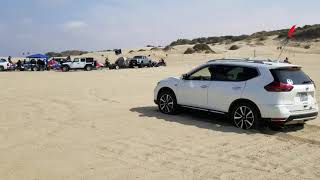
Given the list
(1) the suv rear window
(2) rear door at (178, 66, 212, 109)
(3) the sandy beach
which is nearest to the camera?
(3) the sandy beach

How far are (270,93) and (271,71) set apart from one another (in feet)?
1.75

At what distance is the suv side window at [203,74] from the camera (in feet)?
36.6

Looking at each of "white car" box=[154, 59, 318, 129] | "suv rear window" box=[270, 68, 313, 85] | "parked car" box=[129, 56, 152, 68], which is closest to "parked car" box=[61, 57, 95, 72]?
"parked car" box=[129, 56, 152, 68]

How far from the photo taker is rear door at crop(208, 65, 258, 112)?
33.4 feet

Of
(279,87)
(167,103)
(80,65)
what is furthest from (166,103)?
Answer: (80,65)

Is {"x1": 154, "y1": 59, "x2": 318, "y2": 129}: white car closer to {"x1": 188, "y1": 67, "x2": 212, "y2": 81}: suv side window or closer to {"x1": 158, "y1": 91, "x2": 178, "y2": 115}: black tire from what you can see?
{"x1": 188, "y1": 67, "x2": 212, "y2": 81}: suv side window

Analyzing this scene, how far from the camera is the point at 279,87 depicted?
31.2 feet

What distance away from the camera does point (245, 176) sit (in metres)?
6.56

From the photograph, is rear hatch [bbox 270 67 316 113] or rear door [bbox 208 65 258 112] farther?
rear door [bbox 208 65 258 112]

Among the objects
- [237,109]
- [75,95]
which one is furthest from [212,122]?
[75,95]

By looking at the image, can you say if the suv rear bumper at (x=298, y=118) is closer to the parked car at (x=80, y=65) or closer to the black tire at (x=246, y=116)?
the black tire at (x=246, y=116)

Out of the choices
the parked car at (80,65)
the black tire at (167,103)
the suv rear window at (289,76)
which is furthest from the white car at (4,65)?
the suv rear window at (289,76)

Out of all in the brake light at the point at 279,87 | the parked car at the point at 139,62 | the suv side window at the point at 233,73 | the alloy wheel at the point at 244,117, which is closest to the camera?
the brake light at the point at 279,87

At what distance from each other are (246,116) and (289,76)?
130 centimetres
